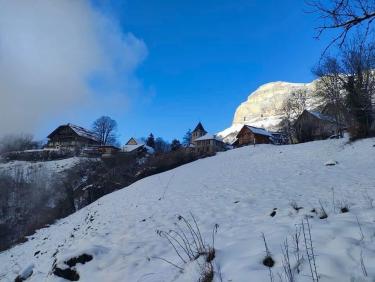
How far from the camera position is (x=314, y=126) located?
4712 cm

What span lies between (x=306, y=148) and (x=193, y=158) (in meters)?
16.2

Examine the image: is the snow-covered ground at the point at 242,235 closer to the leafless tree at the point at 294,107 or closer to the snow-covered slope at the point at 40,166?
the leafless tree at the point at 294,107

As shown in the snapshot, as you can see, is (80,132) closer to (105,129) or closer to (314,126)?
(105,129)

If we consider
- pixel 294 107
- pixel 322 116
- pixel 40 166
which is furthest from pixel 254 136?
pixel 40 166

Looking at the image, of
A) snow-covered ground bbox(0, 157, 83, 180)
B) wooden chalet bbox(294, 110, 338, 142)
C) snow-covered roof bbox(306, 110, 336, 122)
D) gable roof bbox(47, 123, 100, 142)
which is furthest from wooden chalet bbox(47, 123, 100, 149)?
snow-covered roof bbox(306, 110, 336, 122)

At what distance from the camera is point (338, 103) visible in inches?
1470

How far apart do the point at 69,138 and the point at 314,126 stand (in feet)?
200

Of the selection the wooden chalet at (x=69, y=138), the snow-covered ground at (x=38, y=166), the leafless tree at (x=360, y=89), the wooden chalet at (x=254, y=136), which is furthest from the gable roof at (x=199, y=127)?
the leafless tree at (x=360, y=89)

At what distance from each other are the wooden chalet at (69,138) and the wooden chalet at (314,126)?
52.2 m

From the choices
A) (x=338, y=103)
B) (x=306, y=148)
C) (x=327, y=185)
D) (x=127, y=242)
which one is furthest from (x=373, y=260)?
(x=338, y=103)

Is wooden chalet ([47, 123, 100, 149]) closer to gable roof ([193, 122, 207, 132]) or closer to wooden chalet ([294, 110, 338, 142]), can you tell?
gable roof ([193, 122, 207, 132])

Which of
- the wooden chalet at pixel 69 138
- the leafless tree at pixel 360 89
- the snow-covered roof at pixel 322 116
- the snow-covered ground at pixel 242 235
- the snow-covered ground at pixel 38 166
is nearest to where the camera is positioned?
the snow-covered ground at pixel 242 235

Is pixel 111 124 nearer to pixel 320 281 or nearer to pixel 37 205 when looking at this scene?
pixel 37 205

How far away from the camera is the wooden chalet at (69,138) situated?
80750 mm
